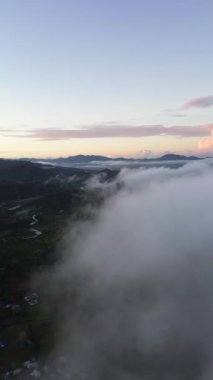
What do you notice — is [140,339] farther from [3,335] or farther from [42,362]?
[3,335]

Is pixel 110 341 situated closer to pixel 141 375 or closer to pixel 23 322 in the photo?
pixel 141 375

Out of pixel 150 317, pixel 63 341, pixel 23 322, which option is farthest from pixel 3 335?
pixel 150 317

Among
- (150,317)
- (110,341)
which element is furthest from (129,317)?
(110,341)

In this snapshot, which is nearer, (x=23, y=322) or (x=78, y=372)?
(x=78, y=372)

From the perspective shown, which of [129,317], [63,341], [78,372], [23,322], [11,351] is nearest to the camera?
[78,372]

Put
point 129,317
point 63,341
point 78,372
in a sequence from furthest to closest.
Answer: point 129,317, point 63,341, point 78,372

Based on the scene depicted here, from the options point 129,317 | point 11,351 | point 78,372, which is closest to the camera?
point 78,372

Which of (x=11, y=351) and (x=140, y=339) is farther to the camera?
(x=140, y=339)

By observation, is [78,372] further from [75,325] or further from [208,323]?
[208,323]
